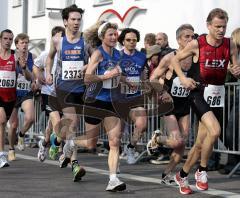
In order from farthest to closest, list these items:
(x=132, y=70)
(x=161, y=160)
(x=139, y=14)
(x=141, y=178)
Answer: (x=139, y=14)
(x=161, y=160)
(x=132, y=70)
(x=141, y=178)

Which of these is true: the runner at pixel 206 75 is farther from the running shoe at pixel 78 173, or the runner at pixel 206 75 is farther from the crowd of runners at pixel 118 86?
the running shoe at pixel 78 173

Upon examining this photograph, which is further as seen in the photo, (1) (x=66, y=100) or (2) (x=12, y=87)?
(2) (x=12, y=87)

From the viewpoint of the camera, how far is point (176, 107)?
29.4 feet

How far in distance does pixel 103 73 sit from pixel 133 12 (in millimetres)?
11799

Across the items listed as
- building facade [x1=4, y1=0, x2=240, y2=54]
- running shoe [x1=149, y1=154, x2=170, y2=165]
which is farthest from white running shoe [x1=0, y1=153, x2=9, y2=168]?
building facade [x1=4, y1=0, x2=240, y2=54]

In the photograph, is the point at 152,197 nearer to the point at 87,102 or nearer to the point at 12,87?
the point at 87,102

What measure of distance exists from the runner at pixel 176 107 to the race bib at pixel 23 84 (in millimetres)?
3089

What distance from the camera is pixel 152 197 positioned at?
751 centimetres

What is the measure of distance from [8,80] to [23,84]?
3.07 ft

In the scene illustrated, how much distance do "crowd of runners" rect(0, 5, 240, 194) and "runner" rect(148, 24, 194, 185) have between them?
0.01 meters

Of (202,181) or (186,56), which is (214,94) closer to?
(186,56)

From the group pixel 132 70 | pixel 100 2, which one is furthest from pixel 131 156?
pixel 100 2

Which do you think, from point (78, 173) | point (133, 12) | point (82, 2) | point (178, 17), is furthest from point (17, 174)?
point (82, 2)

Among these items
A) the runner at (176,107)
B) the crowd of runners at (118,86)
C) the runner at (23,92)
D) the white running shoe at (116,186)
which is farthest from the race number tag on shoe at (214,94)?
the runner at (23,92)
